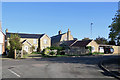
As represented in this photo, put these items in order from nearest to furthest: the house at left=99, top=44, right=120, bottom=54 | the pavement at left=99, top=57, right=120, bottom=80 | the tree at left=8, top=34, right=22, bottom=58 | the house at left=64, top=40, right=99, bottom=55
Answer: the pavement at left=99, top=57, right=120, bottom=80 → the tree at left=8, top=34, right=22, bottom=58 → the house at left=64, top=40, right=99, bottom=55 → the house at left=99, top=44, right=120, bottom=54

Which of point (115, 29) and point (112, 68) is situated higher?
point (115, 29)

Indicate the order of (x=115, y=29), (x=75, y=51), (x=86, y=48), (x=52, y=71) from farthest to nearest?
(x=86, y=48) < (x=75, y=51) < (x=115, y=29) < (x=52, y=71)

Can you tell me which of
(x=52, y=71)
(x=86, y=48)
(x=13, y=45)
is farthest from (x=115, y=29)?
(x=86, y=48)

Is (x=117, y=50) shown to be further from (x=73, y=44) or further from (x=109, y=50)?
(x=73, y=44)

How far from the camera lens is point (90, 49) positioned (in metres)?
42.2

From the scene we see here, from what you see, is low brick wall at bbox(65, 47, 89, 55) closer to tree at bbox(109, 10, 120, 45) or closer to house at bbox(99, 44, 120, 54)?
house at bbox(99, 44, 120, 54)

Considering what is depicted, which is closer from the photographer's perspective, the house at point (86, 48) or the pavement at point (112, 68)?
the pavement at point (112, 68)

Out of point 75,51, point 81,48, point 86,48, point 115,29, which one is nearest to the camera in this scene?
point 115,29

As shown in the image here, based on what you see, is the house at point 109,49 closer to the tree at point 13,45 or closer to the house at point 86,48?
the house at point 86,48

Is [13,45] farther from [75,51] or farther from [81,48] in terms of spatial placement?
[81,48]

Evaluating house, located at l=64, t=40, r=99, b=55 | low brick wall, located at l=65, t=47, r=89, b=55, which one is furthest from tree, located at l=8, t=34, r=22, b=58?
house, located at l=64, t=40, r=99, b=55

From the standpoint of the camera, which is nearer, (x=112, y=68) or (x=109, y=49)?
(x=112, y=68)

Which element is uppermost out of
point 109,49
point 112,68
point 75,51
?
point 109,49

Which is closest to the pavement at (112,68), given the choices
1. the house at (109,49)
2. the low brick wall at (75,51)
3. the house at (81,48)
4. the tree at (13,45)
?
the tree at (13,45)
